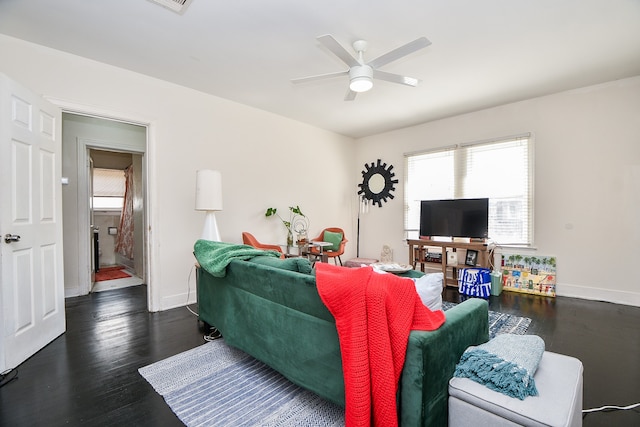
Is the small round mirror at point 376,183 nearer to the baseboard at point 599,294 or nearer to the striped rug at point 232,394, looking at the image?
the baseboard at point 599,294

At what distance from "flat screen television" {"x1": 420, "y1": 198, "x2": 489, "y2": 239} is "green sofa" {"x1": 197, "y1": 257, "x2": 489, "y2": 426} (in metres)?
2.88

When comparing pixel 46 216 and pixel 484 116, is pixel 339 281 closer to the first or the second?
pixel 46 216

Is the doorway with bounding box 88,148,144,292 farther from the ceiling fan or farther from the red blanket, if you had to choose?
the red blanket

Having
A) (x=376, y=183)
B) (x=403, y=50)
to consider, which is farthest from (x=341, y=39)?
(x=376, y=183)

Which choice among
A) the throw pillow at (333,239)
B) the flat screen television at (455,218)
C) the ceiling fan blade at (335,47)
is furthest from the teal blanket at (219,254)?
the flat screen television at (455,218)

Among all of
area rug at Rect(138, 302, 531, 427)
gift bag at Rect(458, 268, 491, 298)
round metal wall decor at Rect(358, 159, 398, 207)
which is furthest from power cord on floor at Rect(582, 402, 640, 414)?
round metal wall decor at Rect(358, 159, 398, 207)

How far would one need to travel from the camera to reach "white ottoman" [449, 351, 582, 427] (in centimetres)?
104

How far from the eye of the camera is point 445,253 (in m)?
4.42

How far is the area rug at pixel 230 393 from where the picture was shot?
161cm

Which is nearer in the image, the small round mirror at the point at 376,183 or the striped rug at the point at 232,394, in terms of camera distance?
the striped rug at the point at 232,394

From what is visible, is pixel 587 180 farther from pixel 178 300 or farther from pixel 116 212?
pixel 116 212

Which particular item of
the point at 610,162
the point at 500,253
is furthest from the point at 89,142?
the point at 610,162

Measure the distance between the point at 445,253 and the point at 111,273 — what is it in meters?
5.76

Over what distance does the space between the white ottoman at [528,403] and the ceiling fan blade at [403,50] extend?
2.13 meters
